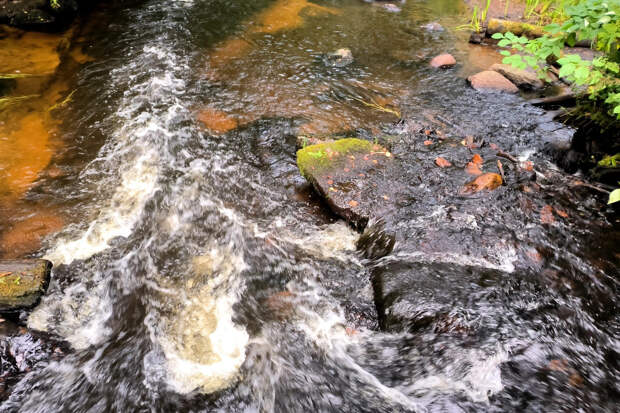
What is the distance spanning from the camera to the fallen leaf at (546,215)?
392 centimetres

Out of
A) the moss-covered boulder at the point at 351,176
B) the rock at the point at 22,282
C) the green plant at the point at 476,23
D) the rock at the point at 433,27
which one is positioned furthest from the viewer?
the rock at the point at 433,27

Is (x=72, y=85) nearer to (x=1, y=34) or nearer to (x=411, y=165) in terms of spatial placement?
(x=1, y=34)

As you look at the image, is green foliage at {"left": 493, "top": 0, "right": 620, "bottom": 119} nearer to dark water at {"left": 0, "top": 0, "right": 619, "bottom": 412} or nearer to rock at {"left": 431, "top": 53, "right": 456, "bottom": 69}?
dark water at {"left": 0, "top": 0, "right": 619, "bottom": 412}

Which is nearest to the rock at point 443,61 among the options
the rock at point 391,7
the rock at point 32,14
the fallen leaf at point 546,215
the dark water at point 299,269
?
the dark water at point 299,269

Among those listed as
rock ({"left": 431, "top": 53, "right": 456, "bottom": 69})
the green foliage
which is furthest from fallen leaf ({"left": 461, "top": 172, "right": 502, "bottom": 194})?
rock ({"left": 431, "top": 53, "right": 456, "bottom": 69})

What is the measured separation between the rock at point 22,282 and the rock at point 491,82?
722cm

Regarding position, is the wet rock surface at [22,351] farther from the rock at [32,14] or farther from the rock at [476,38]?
the rock at [476,38]

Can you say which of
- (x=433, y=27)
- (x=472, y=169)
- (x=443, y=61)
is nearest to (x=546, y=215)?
(x=472, y=169)

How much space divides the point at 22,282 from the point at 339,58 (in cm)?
671

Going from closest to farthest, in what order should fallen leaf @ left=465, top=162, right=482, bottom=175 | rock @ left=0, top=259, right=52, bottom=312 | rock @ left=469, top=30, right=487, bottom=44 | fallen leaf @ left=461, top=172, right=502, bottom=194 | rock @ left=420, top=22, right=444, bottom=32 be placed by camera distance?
1. rock @ left=0, top=259, right=52, bottom=312
2. fallen leaf @ left=461, top=172, right=502, bottom=194
3. fallen leaf @ left=465, top=162, right=482, bottom=175
4. rock @ left=469, top=30, right=487, bottom=44
5. rock @ left=420, top=22, right=444, bottom=32

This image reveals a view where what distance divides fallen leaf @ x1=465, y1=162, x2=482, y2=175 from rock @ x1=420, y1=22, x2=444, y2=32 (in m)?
5.94

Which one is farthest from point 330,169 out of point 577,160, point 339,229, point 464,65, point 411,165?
point 464,65

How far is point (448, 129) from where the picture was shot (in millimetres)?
5516

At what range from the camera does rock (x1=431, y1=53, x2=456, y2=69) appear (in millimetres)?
7359
